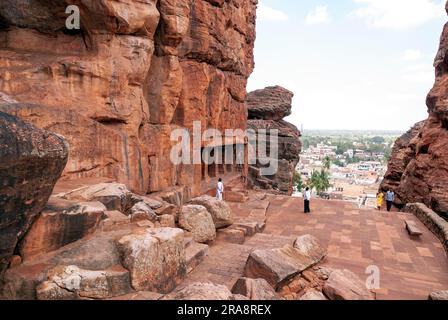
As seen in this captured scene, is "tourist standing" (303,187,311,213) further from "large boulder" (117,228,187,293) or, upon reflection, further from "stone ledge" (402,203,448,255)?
"large boulder" (117,228,187,293)

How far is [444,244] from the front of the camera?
892 centimetres

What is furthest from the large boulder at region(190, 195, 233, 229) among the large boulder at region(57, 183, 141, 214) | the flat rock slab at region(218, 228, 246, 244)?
the large boulder at region(57, 183, 141, 214)

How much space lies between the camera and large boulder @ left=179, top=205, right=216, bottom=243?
299 inches

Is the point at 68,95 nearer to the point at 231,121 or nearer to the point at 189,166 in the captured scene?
the point at 189,166

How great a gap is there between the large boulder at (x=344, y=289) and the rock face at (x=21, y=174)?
4591mm

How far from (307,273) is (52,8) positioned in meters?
9.02

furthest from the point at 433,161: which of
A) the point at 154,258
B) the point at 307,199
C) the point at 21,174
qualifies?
the point at 21,174

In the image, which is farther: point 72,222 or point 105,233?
point 105,233

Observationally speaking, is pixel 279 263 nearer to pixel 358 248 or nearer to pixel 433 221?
pixel 358 248

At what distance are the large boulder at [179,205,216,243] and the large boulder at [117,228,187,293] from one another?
72.0 inches

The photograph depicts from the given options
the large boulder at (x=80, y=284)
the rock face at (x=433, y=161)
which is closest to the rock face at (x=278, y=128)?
the rock face at (x=433, y=161)

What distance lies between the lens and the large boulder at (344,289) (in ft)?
17.3
